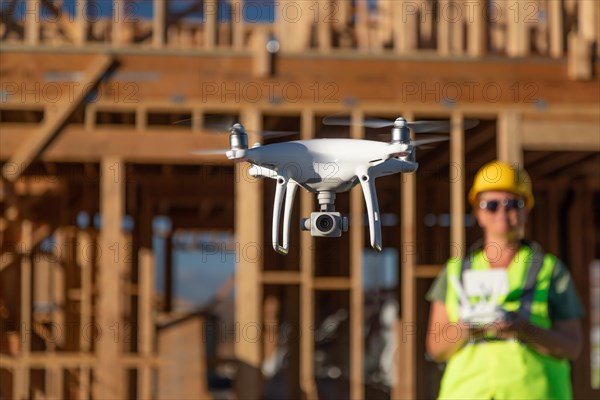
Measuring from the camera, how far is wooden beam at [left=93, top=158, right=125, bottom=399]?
1010 cm

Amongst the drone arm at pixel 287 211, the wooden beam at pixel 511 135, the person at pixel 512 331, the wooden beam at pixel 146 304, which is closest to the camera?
the drone arm at pixel 287 211

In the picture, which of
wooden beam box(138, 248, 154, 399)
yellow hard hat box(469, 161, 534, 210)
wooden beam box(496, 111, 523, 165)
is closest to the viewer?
yellow hard hat box(469, 161, 534, 210)

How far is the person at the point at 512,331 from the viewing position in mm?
5309

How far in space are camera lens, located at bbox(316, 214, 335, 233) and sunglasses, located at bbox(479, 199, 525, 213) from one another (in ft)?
9.27

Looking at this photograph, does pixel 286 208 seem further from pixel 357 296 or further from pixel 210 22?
pixel 210 22

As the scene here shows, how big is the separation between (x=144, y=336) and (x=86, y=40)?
5.17 metres

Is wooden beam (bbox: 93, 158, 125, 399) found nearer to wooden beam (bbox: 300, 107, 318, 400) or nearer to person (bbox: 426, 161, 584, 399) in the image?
wooden beam (bbox: 300, 107, 318, 400)

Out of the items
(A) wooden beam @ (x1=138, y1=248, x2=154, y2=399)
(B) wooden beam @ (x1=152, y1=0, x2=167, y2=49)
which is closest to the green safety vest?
(B) wooden beam @ (x1=152, y1=0, x2=167, y2=49)

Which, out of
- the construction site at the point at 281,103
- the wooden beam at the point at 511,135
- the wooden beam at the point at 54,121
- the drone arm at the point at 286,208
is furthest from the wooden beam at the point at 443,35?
the drone arm at the point at 286,208

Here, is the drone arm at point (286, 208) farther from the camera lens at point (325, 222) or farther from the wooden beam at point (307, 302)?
the wooden beam at point (307, 302)

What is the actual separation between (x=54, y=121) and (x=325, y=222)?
753 centimetres

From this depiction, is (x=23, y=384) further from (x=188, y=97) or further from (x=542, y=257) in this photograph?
(x=542, y=257)

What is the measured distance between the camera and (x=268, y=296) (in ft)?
76.6

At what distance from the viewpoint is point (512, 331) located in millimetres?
5168
